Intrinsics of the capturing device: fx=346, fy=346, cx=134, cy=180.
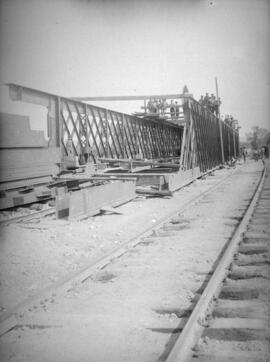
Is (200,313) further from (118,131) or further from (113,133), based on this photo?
(118,131)

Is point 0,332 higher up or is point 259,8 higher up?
point 259,8

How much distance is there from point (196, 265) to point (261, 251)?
111cm

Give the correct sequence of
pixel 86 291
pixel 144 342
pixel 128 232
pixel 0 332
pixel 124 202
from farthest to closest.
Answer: pixel 124 202, pixel 128 232, pixel 86 291, pixel 0 332, pixel 144 342

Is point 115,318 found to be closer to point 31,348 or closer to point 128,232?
point 31,348

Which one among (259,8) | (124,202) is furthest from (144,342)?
(124,202)

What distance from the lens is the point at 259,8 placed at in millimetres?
4164

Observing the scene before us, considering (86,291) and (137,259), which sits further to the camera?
(137,259)

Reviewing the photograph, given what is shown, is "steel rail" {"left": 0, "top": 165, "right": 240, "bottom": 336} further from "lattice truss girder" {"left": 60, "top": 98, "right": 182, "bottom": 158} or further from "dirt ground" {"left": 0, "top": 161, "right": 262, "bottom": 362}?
"lattice truss girder" {"left": 60, "top": 98, "right": 182, "bottom": 158}

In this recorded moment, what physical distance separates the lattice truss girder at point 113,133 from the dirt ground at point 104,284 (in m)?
7.43

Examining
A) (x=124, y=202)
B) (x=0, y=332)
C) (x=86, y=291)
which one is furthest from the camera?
(x=124, y=202)

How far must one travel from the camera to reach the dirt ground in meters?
2.75

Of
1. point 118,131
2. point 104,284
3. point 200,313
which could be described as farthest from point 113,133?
point 200,313

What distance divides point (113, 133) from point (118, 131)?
0.63 metres

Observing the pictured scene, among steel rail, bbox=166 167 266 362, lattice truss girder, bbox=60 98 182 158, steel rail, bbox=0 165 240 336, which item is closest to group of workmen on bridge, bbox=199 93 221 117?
lattice truss girder, bbox=60 98 182 158
